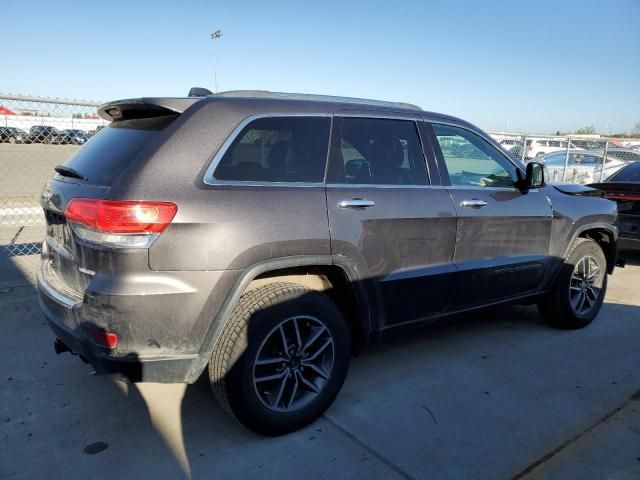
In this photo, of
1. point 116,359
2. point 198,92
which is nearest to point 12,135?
point 198,92

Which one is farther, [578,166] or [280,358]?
[578,166]

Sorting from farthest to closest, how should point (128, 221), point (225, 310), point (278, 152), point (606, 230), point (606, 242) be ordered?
point (606, 242) → point (606, 230) → point (278, 152) → point (225, 310) → point (128, 221)

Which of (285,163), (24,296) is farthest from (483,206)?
(24,296)

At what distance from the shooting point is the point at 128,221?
232 centimetres

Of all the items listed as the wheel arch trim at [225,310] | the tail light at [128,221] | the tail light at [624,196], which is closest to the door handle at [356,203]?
the wheel arch trim at [225,310]

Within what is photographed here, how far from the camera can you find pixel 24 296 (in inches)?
199

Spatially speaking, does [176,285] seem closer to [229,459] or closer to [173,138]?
[173,138]

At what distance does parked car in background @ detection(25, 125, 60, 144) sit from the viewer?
595cm

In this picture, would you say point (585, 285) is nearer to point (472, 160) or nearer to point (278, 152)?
point (472, 160)

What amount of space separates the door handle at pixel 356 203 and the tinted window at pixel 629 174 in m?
5.76

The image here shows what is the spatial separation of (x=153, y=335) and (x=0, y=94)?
4.52m

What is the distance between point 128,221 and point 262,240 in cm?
66

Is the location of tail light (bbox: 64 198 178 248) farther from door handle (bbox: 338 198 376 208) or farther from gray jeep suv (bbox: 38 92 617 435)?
door handle (bbox: 338 198 376 208)

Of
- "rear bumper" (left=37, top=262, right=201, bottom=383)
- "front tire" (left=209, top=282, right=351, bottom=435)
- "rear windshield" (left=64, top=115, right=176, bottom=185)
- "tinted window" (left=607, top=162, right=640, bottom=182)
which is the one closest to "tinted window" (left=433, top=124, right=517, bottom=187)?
"front tire" (left=209, top=282, right=351, bottom=435)
